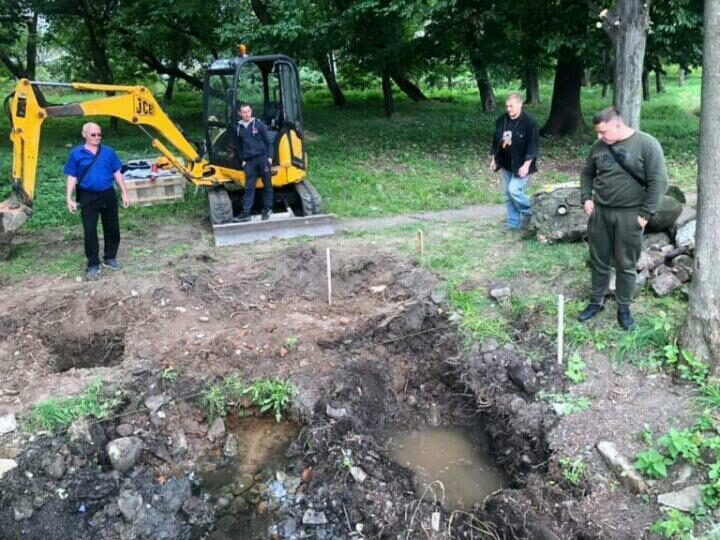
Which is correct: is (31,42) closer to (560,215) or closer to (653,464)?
(560,215)

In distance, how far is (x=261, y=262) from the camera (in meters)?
7.70

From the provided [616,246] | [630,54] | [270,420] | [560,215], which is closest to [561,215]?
[560,215]

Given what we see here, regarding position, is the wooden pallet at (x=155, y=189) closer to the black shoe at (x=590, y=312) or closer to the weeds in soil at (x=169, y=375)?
the weeds in soil at (x=169, y=375)

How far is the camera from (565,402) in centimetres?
498

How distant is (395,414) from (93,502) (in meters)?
2.32

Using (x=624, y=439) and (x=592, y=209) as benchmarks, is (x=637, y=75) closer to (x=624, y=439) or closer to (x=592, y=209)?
(x=592, y=209)

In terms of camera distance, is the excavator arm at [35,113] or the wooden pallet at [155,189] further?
the wooden pallet at [155,189]

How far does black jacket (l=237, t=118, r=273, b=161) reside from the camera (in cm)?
876

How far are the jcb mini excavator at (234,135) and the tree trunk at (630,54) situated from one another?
181 inches

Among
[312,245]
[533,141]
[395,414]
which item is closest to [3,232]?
[312,245]

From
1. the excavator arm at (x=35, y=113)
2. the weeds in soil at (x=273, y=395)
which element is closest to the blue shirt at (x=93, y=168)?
the excavator arm at (x=35, y=113)

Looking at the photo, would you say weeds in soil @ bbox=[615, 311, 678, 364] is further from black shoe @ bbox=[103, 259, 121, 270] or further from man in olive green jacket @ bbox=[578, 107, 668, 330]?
black shoe @ bbox=[103, 259, 121, 270]

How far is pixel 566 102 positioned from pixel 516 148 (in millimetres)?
9378

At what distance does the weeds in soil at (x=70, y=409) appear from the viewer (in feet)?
16.1
